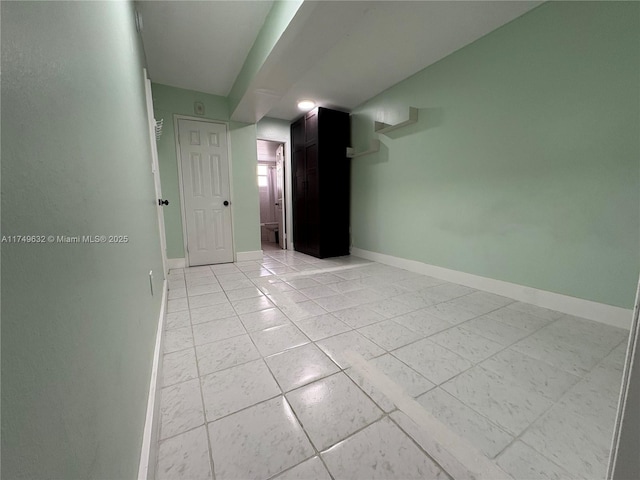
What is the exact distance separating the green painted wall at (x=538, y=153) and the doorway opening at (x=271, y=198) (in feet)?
9.21

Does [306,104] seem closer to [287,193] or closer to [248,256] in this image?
[287,193]

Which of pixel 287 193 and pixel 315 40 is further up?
pixel 315 40

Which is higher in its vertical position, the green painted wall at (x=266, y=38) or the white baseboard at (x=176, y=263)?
the green painted wall at (x=266, y=38)

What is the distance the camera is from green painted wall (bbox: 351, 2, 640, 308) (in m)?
1.71

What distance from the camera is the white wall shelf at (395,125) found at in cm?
299

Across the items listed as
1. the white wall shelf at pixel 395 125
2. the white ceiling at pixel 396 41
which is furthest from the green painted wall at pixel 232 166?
the white wall shelf at pixel 395 125

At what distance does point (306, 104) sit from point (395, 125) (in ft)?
4.88

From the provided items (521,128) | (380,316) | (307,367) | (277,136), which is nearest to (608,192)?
(521,128)

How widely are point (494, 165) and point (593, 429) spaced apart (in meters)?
2.12

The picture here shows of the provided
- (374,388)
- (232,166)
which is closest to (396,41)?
(232,166)

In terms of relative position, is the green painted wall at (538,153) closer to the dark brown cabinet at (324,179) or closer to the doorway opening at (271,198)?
the dark brown cabinet at (324,179)

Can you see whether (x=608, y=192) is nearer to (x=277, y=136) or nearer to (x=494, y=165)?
(x=494, y=165)

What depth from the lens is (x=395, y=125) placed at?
3.15 metres

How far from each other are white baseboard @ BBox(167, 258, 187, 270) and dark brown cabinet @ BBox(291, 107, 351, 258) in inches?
78.0
